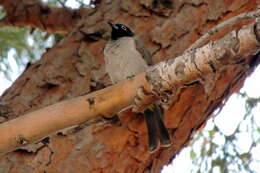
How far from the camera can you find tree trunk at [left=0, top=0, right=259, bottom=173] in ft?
8.43

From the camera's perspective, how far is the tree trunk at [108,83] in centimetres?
257

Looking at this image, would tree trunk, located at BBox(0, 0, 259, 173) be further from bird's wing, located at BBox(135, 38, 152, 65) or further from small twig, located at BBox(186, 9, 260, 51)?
small twig, located at BBox(186, 9, 260, 51)

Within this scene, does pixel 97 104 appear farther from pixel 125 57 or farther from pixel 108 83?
pixel 125 57

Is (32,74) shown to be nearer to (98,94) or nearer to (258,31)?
(98,94)

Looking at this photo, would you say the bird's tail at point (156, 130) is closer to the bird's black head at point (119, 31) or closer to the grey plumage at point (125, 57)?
the grey plumage at point (125, 57)

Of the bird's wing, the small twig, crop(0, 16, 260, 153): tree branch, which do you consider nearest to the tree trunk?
the bird's wing

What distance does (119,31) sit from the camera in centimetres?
327

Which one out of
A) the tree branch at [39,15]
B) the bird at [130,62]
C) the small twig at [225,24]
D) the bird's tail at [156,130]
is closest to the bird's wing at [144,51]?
the bird at [130,62]

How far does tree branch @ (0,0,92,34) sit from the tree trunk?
65 centimetres

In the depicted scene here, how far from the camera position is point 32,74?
9.62ft

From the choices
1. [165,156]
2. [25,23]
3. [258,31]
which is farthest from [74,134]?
[25,23]

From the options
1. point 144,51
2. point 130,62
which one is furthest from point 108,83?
point 130,62

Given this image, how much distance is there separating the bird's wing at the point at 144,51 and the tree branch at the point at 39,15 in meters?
0.79

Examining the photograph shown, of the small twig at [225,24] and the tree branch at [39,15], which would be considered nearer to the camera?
the small twig at [225,24]
